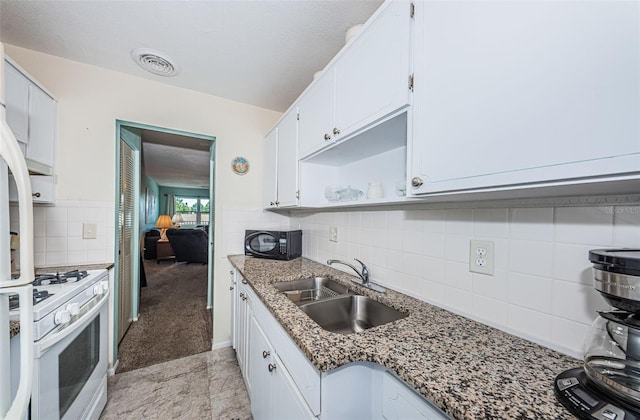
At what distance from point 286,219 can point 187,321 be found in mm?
1597

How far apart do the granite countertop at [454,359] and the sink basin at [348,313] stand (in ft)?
0.57

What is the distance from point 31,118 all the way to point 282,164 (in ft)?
5.03

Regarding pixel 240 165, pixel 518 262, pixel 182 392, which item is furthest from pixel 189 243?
pixel 518 262

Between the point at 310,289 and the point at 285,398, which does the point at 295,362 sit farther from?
the point at 310,289

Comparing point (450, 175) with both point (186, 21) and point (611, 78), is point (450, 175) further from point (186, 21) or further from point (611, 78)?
point (186, 21)

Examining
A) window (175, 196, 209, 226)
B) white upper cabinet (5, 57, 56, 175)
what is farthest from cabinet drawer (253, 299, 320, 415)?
window (175, 196, 209, 226)

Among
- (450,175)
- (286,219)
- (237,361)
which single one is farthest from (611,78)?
(237,361)

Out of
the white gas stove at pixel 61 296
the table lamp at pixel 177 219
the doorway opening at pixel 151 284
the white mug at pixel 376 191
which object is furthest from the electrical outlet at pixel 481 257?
the table lamp at pixel 177 219

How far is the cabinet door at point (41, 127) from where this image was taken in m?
1.49

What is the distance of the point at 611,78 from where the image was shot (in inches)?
17.6

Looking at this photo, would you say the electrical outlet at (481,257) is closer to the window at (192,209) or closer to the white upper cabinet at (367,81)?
the white upper cabinet at (367,81)

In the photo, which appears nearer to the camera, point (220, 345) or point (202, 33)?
point (202, 33)

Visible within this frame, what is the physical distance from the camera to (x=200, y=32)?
4.79ft

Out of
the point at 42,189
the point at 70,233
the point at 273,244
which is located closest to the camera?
the point at 42,189
